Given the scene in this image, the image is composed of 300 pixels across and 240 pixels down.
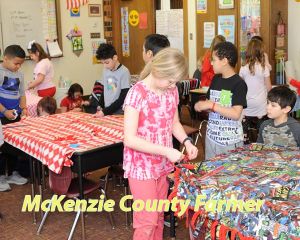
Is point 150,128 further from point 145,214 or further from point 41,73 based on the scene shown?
point 41,73

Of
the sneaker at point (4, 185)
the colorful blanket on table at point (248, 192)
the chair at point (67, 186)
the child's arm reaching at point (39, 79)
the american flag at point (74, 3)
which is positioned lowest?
the sneaker at point (4, 185)

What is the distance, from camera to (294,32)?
6.70m

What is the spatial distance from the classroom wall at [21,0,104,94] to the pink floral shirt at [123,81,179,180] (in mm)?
5655

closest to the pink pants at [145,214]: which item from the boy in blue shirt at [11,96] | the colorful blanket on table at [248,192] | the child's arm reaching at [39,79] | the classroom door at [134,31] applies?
the colorful blanket on table at [248,192]

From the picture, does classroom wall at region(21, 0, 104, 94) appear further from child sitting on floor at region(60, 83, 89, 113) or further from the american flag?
child sitting on floor at region(60, 83, 89, 113)

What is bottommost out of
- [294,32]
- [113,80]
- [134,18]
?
[113,80]

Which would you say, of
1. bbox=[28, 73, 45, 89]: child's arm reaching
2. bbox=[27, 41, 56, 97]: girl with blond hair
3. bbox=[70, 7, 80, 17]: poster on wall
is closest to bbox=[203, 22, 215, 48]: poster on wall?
bbox=[70, 7, 80, 17]: poster on wall

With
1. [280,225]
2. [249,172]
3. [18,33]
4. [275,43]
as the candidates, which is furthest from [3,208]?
[275,43]

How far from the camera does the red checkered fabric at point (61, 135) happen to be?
2.88 m

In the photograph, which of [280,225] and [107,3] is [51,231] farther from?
[107,3]

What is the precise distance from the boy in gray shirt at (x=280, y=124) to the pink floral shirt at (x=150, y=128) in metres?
A: 0.80

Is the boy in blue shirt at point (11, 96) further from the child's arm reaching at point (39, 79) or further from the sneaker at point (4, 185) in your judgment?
the child's arm reaching at point (39, 79)

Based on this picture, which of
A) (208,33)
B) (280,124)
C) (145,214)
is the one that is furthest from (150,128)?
(208,33)

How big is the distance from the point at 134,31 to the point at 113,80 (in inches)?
186
